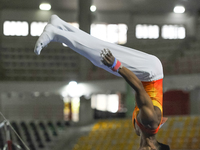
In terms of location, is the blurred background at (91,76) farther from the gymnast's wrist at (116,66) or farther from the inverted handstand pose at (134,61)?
the gymnast's wrist at (116,66)

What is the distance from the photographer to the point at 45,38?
7.02ft

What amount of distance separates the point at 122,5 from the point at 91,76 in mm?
3408

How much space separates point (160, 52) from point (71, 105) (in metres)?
4.82

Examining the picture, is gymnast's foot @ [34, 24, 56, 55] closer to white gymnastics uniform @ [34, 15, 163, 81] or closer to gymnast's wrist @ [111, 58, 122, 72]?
white gymnastics uniform @ [34, 15, 163, 81]

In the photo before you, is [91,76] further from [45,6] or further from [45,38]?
[45,38]

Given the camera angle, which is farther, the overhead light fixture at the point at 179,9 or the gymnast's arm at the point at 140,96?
the overhead light fixture at the point at 179,9

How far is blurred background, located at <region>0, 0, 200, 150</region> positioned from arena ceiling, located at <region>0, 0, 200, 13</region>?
4 centimetres

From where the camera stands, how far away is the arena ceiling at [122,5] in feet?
33.3

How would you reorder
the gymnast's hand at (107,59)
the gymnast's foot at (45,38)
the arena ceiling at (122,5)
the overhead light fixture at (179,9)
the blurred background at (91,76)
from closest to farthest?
1. the gymnast's hand at (107,59)
2. the gymnast's foot at (45,38)
3. the blurred background at (91,76)
4. the arena ceiling at (122,5)
5. the overhead light fixture at (179,9)

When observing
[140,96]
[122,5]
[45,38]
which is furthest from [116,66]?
[122,5]

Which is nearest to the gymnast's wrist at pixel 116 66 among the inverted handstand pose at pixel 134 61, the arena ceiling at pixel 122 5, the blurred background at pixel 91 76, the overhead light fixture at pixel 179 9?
the inverted handstand pose at pixel 134 61

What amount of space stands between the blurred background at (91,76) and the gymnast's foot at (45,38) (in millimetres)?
5124

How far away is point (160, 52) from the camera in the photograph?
10.3 metres

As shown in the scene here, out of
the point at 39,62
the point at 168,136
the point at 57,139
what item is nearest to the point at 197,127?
the point at 168,136
